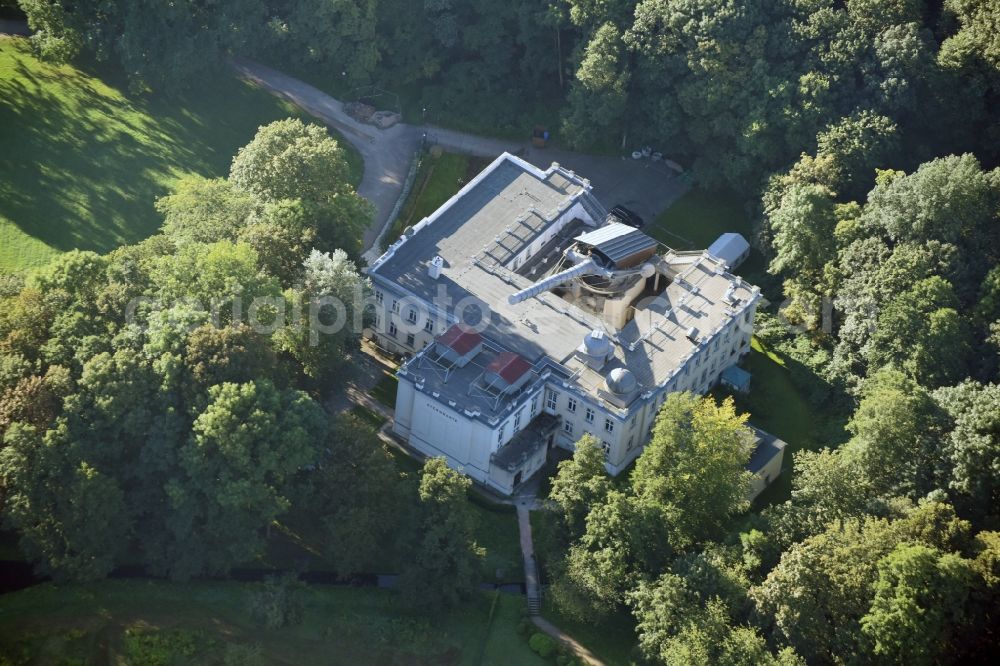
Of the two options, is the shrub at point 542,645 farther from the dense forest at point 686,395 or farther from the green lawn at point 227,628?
the dense forest at point 686,395

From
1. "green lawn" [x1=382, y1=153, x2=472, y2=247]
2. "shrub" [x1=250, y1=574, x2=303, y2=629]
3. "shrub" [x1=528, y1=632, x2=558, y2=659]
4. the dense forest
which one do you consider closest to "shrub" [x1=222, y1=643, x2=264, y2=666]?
"shrub" [x1=250, y1=574, x2=303, y2=629]

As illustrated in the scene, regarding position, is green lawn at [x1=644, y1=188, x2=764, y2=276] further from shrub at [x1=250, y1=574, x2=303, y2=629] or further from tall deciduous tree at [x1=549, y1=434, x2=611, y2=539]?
shrub at [x1=250, y1=574, x2=303, y2=629]

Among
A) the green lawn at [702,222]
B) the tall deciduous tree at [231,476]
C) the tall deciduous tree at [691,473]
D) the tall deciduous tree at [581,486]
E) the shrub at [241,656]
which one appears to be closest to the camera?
the shrub at [241,656]

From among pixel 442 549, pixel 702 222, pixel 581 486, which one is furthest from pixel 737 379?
pixel 442 549

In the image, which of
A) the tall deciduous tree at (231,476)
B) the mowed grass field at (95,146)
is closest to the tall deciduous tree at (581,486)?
the tall deciduous tree at (231,476)

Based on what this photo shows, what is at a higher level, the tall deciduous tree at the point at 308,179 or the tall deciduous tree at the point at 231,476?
the tall deciduous tree at the point at 308,179

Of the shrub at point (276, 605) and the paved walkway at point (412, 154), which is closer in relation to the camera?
the shrub at point (276, 605)
